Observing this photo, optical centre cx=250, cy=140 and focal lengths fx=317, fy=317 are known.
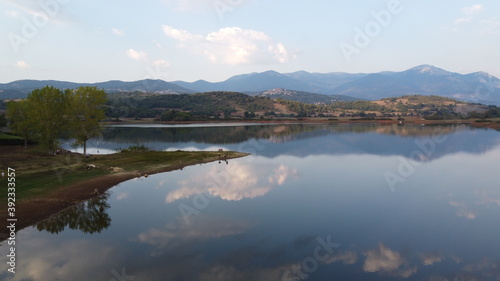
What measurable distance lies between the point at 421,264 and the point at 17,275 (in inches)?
1026

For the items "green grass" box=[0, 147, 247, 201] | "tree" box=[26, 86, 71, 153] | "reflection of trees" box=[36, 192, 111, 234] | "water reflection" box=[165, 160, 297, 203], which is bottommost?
"reflection of trees" box=[36, 192, 111, 234]

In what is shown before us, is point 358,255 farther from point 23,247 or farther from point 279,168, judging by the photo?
point 279,168

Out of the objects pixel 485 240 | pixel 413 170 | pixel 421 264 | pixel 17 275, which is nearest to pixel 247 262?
pixel 421 264

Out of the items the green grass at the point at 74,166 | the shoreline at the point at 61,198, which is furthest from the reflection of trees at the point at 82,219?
the green grass at the point at 74,166

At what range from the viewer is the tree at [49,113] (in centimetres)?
6462

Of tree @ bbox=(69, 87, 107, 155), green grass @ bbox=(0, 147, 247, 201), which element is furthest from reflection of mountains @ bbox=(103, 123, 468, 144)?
green grass @ bbox=(0, 147, 247, 201)

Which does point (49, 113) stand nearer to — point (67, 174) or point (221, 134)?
point (67, 174)

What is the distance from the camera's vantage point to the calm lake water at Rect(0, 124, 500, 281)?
A: 67.6ft

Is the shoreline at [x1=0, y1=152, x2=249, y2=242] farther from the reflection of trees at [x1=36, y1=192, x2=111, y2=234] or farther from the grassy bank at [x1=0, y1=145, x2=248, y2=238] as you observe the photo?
the reflection of trees at [x1=36, y1=192, x2=111, y2=234]

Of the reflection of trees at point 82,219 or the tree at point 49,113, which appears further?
the tree at point 49,113

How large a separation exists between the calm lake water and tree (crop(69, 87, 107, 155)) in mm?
26958

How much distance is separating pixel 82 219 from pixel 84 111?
1692 inches

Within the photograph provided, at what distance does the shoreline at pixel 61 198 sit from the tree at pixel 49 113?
26.4 meters

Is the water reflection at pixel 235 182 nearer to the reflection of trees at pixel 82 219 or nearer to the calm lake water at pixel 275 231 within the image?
the calm lake water at pixel 275 231
